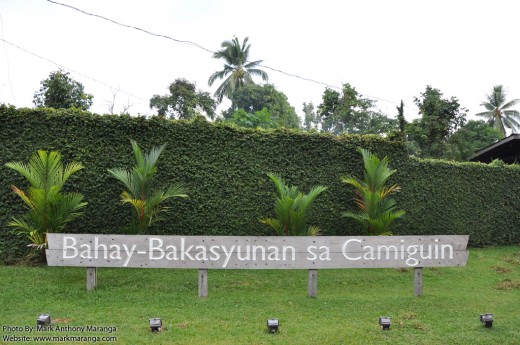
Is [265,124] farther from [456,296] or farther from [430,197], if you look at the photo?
[456,296]

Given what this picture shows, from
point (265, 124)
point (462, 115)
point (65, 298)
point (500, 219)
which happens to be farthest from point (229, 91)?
point (65, 298)

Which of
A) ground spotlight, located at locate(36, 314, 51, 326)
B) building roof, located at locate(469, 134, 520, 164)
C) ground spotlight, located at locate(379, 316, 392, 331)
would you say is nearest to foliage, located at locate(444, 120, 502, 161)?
building roof, located at locate(469, 134, 520, 164)

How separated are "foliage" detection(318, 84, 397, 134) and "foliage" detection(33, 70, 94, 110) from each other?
1310 cm

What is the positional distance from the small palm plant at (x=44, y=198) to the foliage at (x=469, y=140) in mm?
15816

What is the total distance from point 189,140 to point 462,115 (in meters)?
14.8

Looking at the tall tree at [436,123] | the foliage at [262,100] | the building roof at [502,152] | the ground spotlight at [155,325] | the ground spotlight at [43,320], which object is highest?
the foliage at [262,100]

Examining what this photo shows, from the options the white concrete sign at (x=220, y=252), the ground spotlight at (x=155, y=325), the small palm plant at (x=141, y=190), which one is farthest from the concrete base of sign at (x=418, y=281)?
the small palm plant at (x=141, y=190)

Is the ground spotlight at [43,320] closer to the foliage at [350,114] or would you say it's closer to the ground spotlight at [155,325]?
the ground spotlight at [155,325]

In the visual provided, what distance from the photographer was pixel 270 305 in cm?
524

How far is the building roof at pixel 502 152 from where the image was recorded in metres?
13.3

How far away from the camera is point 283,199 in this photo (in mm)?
7352

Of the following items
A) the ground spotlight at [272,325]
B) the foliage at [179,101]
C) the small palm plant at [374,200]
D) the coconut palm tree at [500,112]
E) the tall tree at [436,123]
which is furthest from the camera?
the coconut palm tree at [500,112]

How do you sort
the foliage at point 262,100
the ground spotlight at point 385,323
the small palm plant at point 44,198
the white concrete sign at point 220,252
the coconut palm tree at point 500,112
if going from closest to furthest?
the ground spotlight at point 385,323 → the white concrete sign at point 220,252 → the small palm plant at point 44,198 → the foliage at point 262,100 → the coconut palm tree at point 500,112

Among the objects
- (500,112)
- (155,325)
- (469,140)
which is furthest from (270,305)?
(500,112)
